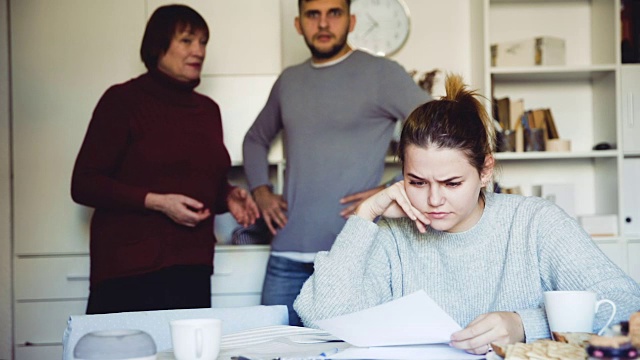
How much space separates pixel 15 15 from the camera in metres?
3.50

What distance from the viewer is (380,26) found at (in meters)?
3.88

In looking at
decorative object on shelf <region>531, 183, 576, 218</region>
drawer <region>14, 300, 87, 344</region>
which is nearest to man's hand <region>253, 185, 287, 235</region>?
drawer <region>14, 300, 87, 344</region>

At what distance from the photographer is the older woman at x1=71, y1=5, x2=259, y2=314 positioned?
2.56 m

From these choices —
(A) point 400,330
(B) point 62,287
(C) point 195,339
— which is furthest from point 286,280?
(C) point 195,339

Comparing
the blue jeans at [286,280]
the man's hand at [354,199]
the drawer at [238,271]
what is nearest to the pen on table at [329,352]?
the man's hand at [354,199]

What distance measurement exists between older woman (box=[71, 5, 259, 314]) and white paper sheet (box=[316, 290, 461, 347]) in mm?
1280

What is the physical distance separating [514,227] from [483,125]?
A: 0.24m

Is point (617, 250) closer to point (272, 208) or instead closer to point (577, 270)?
point (272, 208)

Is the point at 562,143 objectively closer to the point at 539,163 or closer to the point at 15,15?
the point at 539,163

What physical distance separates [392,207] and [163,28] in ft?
4.12

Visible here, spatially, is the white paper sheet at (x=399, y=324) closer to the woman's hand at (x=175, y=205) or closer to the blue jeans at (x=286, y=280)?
the woman's hand at (x=175, y=205)

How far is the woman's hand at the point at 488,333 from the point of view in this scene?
1.33 meters

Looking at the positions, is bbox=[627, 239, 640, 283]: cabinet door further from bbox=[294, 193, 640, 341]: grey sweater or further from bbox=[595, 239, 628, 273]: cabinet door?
bbox=[294, 193, 640, 341]: grey sweater

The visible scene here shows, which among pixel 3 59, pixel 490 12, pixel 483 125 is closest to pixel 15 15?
pixel 3 59
